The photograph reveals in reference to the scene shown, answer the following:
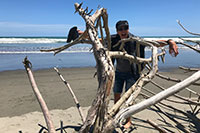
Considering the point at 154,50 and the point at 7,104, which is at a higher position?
the point at 154,50

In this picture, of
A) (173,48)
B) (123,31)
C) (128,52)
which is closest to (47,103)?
(128,52)

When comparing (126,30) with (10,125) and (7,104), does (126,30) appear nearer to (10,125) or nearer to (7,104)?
(10,125)

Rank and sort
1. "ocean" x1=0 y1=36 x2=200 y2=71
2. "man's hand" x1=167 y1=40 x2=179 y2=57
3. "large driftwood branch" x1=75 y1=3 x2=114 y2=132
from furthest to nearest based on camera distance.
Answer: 1. "ocean" x1=0 y1=36 x2=200 y2=71
2. "man's hand" x1=167 y1=40 x2=179 y2=57
3. "large driftwood branch" x1=75 y1=3 x2=114 y2=132

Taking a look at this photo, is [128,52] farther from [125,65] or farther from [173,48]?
[173,48]

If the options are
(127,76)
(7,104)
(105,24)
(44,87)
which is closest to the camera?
(105,24)

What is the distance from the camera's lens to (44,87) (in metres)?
4.99

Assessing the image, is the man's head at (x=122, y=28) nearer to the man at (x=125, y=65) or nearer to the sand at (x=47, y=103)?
the man at (x=125, y=65)

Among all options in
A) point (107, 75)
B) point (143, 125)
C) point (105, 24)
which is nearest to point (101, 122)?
point (107, 75)

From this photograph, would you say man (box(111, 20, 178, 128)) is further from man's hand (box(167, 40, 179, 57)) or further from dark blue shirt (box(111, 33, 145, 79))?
man's hand (box(167, 40, 179, 57))

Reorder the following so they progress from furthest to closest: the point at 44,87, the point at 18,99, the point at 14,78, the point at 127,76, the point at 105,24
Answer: the point at 14,78 < the point at 44,87 < the point at 18,99 < the point at 127,76 < the point at 105,24

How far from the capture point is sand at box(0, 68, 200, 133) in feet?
9.26

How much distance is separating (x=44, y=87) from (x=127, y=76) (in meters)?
3.16

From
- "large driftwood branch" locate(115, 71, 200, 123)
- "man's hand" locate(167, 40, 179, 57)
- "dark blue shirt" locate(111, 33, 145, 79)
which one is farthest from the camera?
"dark blue shirt" locate(111, 33, 145, 79)

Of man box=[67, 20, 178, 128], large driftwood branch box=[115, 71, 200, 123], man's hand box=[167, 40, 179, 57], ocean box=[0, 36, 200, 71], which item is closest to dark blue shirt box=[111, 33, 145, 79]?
man box=[67, 20, 178, 128]
